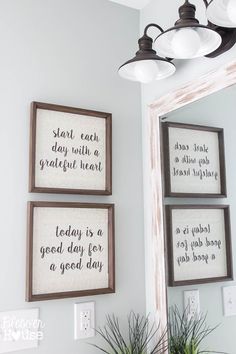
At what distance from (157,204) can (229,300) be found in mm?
476

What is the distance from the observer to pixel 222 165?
1250 millimetres

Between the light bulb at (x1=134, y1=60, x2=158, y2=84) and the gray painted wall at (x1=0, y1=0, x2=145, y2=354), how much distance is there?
0.87 feet

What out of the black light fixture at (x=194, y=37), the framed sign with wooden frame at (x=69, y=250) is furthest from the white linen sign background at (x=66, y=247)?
the black light fixture at (x=194, y=37)

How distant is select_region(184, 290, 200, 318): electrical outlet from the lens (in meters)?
1.32

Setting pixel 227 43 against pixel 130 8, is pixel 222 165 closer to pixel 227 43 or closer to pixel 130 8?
pixel 227 43

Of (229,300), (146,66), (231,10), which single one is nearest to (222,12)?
(231,10)

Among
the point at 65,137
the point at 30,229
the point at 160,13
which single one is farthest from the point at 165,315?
the point at 160,13

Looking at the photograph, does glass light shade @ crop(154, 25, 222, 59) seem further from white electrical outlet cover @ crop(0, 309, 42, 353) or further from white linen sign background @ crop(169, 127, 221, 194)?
white electrical outlet cover @ crop(0, 309, 42, 353)

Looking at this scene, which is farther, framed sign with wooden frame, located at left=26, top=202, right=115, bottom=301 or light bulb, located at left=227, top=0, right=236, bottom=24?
framed sign with wooden frame, located at left=26, top=202, right=115, bottom=301

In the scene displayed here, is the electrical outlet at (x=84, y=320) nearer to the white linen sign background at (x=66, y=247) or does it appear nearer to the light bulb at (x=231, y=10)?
the white linen sign background at (x=66, y=247)

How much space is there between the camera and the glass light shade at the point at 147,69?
1.35 metres

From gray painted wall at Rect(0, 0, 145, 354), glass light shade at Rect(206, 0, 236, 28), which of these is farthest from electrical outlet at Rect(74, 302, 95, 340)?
glass light shade at Rect(206, 0, 236, 28)

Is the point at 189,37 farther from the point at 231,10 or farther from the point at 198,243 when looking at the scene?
the point at 198,243

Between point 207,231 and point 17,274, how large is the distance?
2.12 feet
